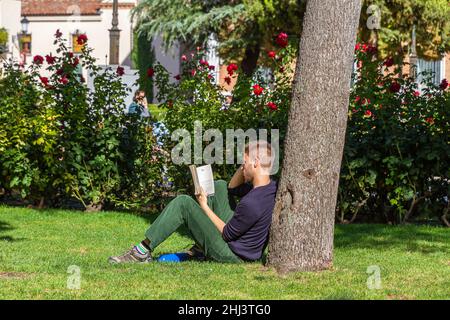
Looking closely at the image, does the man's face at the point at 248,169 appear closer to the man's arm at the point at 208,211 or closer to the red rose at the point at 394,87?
the man's arm at the point at 208,211

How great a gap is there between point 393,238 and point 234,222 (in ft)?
8.96

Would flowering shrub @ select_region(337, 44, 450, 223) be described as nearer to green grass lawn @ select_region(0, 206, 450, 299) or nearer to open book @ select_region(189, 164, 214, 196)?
green grass lawn @ select_region(0, 206, 450, 299)

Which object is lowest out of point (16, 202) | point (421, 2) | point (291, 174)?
point (16, 202)

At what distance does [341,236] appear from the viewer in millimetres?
10242

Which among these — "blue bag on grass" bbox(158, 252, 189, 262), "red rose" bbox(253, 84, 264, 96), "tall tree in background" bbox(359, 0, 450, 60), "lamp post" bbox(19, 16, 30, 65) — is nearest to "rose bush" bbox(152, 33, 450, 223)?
"red rose" bbox(253, 84, 264, 96)

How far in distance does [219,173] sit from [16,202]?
3096mm

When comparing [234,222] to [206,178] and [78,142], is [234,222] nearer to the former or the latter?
[206,178]

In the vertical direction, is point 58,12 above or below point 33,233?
above

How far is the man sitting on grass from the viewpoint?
7.79 m

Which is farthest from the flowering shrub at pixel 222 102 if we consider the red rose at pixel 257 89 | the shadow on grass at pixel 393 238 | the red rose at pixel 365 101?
the shadow on grass at pixel 393 238

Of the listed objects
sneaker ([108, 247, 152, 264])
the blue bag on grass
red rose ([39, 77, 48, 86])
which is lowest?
the blue bag on grass

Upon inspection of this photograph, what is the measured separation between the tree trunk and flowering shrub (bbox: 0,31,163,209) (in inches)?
192
